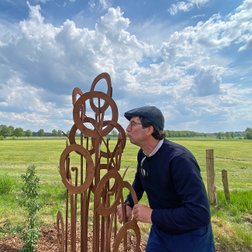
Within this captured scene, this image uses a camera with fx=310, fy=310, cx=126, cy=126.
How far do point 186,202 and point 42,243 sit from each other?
8.80ft

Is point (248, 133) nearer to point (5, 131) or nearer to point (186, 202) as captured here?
point (5, 131)

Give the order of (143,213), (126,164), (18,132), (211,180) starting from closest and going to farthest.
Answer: (143,213), (211,180), (126,164), (18,132)

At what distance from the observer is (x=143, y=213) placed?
2.15 meters

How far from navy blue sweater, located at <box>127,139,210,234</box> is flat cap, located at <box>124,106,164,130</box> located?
6.7 inches

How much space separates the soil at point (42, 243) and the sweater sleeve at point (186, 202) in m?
2.18

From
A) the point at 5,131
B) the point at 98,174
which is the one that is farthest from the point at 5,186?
the point at 5,131

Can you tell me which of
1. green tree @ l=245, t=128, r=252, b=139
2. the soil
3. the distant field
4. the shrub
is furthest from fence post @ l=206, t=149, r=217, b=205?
green tree @ l=245, t=128, r=252, b=139

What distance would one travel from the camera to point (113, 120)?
2471mm

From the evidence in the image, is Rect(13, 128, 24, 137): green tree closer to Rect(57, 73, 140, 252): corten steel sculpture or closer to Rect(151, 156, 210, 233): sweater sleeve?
Rect(57, 73, 140, 252): corten steel sculpture

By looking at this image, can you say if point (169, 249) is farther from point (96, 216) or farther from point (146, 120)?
point (146, 120)

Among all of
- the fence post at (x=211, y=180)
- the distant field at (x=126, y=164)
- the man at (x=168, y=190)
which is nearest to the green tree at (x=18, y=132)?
the distant field at (x=126, y=164)

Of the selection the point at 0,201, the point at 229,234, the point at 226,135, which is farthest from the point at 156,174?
the point at 226,135

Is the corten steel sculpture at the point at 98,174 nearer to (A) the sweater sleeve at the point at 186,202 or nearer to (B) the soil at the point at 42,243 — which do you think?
(A) the sweater sleeve at the point at 186,202

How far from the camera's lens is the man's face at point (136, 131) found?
222cm
